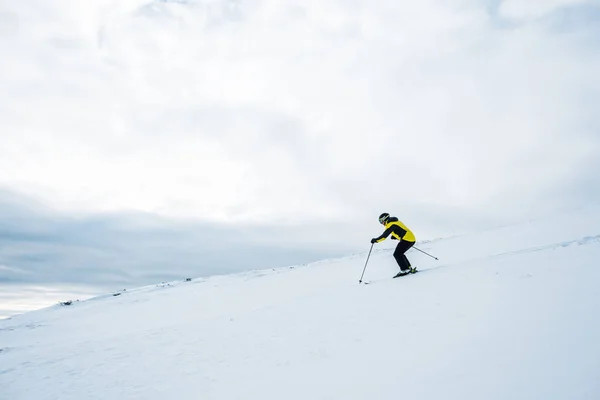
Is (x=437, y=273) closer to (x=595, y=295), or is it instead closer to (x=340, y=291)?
(x=340, y=291)

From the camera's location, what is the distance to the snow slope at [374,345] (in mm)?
4133

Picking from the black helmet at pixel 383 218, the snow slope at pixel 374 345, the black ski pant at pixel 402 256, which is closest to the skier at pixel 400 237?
the black ski pant at pixel 402 256

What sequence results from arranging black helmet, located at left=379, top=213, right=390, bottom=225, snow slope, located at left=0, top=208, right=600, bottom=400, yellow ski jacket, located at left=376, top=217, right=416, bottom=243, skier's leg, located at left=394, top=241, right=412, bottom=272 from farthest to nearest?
1. black helmet, located at left=379, top=213, right=390, bottom=225
2. yellow ski jacket, located at left=376, top=217, right=416, bottom=243
3. skier's leg, located at left=394, top=241, right=412, bottom=272
4. snow slope, located at left=0, top=208, right=600, bottom=400

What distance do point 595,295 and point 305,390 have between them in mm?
4517

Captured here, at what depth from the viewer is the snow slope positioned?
163 inches

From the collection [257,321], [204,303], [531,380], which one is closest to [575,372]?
[531,380]

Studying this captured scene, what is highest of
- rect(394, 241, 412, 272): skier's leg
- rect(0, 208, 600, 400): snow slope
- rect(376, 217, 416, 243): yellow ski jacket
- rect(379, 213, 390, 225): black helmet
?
rect(379, 213, 390, 225): black helmet

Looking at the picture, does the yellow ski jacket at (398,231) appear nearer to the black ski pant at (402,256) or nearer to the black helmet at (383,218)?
the black ski pant at (402,256)

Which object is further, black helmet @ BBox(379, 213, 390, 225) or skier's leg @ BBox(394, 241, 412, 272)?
black helmet @ BBox(379, 213, 390, 225)

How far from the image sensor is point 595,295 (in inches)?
216

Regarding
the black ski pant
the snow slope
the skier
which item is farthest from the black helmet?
the snow slope

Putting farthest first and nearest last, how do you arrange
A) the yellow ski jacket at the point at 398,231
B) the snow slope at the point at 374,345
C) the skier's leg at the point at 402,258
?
the yellow ski jacket at the point at 398,231 → the skier's leg at the point at 402,258 → the snow slope at the point at 374,345

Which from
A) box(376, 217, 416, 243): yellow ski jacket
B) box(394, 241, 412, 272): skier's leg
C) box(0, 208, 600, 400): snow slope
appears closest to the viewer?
box(0, 208, 600, 400): snow slope

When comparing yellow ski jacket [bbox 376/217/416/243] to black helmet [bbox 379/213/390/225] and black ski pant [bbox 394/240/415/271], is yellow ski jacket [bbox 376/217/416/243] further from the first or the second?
black helmet [bbox 379/213/390/225]
